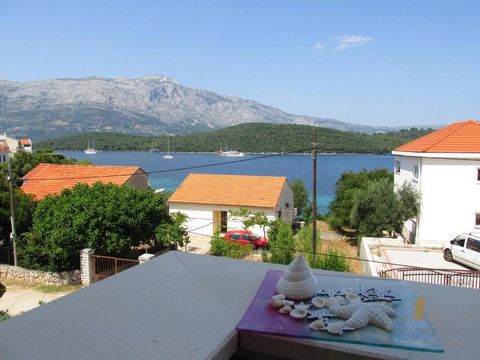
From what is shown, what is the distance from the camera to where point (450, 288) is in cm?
391

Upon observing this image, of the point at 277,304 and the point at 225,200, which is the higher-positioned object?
the point at 277,304

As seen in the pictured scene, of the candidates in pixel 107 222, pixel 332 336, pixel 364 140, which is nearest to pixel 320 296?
pixel 332 336

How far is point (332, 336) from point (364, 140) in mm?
85598

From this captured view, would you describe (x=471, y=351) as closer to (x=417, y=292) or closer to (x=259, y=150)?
(x=417, y=292)

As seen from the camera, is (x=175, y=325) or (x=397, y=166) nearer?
(x=175, y=325)

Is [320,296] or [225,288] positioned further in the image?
[225,288]

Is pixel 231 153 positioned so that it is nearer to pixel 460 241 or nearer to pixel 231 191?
pixel 231 191

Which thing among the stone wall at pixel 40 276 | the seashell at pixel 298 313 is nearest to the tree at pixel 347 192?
the stone wall at pixel 40 276

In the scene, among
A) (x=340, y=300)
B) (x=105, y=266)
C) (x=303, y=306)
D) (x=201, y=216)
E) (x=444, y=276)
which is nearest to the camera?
(x=303, y=306)

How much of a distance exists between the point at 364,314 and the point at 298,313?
1.53 feet

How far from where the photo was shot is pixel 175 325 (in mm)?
2898

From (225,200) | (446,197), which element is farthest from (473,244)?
(225,200)

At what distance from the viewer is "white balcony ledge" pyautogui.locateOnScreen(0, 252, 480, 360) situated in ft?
8.34

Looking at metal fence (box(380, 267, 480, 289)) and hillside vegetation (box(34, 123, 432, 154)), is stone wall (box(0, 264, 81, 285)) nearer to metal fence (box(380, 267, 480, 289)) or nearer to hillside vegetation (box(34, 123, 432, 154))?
metal fence (box(380, 267, 480, 289))
